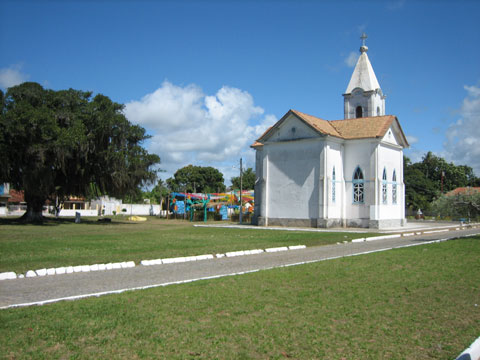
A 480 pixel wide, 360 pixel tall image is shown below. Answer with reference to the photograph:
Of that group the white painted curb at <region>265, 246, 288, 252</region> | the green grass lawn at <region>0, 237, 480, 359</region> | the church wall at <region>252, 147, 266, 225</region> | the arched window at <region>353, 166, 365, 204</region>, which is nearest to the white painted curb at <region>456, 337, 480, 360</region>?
the green grass lawn at <region>0, 237, 480, 359</region>

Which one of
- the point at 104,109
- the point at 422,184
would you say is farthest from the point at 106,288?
the point at 422,184

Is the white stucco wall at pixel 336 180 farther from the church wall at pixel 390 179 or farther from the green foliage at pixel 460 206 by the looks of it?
the green foliage at pixel 460 206

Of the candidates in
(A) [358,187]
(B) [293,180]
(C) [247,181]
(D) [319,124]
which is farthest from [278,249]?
(C) [247,181]

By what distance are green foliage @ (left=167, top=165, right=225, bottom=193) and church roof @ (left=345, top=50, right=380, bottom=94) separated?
62.7m

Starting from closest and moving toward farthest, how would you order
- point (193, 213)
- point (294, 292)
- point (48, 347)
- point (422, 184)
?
point (48, 347) < point (294, 292) < point (193, 213) < point (422, 184)

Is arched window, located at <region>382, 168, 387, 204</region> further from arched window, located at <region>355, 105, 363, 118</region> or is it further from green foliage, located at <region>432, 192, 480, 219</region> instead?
green foliage, located at <region>432, 192, 480, 219</region>

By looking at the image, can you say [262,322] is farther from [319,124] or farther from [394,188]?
[394,188]

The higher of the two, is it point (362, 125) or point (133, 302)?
point (362, 125)

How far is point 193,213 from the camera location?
53281 millimetres

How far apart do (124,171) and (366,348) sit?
33340mm

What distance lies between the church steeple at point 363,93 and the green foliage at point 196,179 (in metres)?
62.2

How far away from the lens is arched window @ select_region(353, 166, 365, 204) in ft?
115

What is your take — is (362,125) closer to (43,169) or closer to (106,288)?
(43,169)

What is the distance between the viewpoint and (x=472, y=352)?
542 cm
